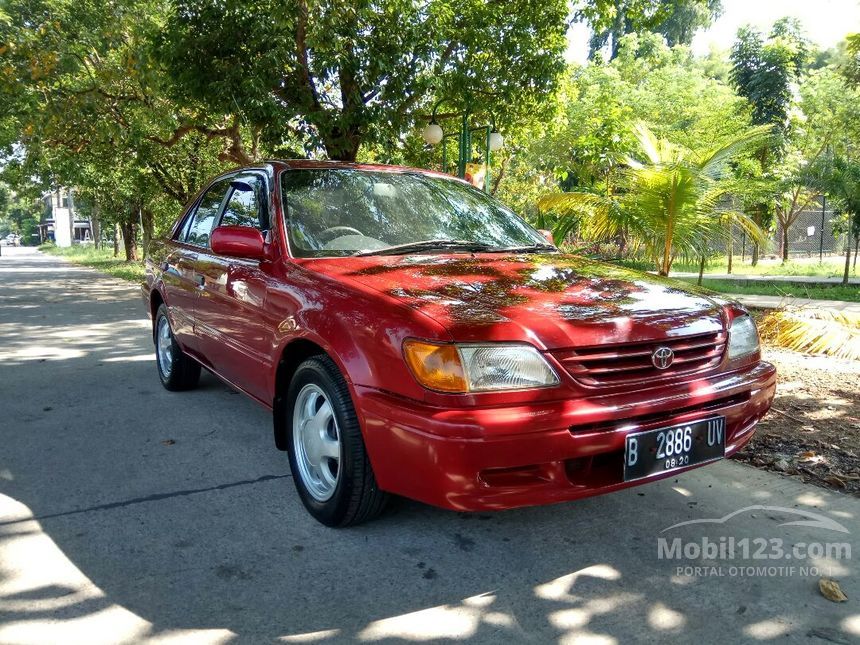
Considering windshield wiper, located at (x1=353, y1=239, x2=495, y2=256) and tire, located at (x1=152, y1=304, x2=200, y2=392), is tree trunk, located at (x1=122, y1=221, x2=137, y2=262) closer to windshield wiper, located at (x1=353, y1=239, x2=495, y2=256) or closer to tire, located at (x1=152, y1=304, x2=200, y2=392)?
tire, located at (x1=152, y1=304, x2=200, y2=392)

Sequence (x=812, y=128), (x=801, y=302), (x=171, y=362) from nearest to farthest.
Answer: (x=171, y=362) < (x=801, y=302) < (x=812, y=128)

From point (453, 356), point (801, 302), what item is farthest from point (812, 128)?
point (453, 356)

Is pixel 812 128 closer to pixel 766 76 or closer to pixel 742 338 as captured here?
pixel 766 76

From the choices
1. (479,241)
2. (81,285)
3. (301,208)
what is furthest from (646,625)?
(81,285)

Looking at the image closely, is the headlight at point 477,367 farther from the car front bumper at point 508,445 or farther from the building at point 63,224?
the building at point 63,224

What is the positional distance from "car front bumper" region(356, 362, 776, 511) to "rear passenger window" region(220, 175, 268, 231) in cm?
165

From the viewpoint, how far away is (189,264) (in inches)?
180

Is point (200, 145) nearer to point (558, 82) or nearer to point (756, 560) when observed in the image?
point (558, 82)

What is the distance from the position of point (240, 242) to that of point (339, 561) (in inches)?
63.1

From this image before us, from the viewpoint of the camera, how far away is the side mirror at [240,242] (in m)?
3.39

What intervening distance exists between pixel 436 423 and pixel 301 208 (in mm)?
1721

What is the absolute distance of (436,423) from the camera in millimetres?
2367

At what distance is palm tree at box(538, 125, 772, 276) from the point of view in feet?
25.8

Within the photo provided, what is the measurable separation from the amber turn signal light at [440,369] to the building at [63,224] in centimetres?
6798
